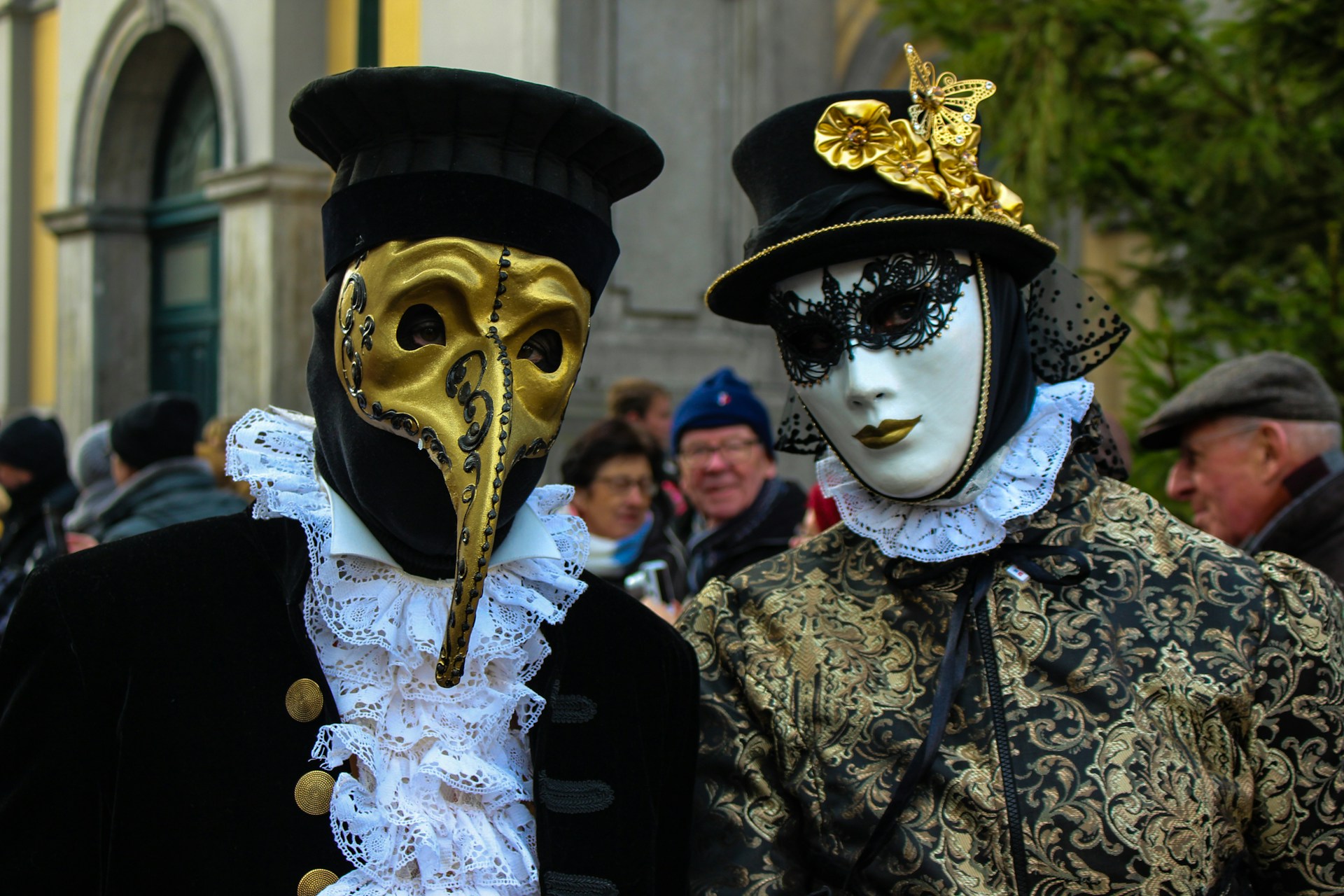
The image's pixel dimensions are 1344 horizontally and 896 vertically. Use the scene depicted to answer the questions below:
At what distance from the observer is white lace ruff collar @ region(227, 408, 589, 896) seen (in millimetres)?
1729

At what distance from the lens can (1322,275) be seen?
391 centimetres

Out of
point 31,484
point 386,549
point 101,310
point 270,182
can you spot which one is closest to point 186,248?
point 101,310

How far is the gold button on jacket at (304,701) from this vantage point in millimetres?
1727

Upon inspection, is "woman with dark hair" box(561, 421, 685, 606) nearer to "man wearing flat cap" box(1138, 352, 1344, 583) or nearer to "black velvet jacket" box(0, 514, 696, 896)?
"man wearing flat cap" box(1138, 352, 1344, 583)

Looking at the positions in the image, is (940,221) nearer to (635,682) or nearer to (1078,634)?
(1078,634)

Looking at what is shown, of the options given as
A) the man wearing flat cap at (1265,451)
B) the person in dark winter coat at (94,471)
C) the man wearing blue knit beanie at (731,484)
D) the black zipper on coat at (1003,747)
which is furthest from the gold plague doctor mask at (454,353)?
the person in dark winter coat at (94,471)

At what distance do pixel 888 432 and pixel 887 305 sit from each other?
211 millimetres

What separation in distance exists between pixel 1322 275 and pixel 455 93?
3.10 meters

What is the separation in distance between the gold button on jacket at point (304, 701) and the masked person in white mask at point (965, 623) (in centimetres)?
69

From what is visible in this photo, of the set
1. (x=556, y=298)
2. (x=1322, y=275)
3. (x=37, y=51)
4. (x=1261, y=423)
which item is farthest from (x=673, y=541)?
(x=37, y=51)

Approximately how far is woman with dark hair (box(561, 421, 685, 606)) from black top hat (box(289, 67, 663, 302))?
2.34 m

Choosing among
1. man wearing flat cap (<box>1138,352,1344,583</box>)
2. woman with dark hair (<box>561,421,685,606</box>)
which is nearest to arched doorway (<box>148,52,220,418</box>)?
woman with dark hair (<box>561,421,685,606</box>)

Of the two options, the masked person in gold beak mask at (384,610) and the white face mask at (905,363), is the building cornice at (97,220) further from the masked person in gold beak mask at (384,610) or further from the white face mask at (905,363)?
the white face mask at (905,363)

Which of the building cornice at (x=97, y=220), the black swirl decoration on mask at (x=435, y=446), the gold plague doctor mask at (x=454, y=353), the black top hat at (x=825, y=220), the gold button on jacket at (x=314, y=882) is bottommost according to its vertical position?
the gold button on jacket at (x=314, y=882)
